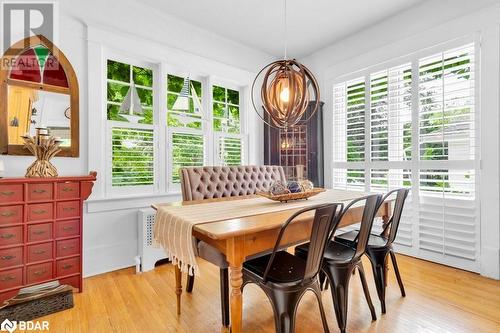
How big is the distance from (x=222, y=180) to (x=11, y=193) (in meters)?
1.79

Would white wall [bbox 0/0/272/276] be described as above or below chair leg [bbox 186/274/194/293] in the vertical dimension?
above

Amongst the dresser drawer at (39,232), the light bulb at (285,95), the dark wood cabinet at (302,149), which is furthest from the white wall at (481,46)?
the dresser drawer at (39,232)

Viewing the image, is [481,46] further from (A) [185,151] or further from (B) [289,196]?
(A) [185,151]

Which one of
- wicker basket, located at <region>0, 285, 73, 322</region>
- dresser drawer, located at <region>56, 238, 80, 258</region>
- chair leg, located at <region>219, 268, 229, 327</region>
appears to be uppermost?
dresser drawer, located at <region>56, 238, 80, 258</region>

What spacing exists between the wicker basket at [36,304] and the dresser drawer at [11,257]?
291 mm

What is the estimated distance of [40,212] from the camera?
2170 millimetres

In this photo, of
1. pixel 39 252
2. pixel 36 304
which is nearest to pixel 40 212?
pixel 39 252

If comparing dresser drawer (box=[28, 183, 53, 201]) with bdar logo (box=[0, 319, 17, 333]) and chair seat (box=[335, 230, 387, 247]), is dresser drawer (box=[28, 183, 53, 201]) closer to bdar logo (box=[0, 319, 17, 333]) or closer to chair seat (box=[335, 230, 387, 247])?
bdar logo (box=[0, 319, 17, 333])

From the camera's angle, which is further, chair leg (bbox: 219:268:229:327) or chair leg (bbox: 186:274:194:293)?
chair leg (bbox: 186:274:194:293)

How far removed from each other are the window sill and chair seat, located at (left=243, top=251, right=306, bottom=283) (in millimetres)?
1896

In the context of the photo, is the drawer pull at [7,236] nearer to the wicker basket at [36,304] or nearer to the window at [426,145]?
the wicker basket at [36,304]

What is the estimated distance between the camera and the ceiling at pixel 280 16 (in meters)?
3.07

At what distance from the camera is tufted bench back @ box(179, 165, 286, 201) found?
104 inches

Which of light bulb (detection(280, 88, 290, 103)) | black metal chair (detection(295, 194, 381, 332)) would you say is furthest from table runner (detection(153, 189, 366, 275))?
light bulb (detection(280, 88, 290, 103))
